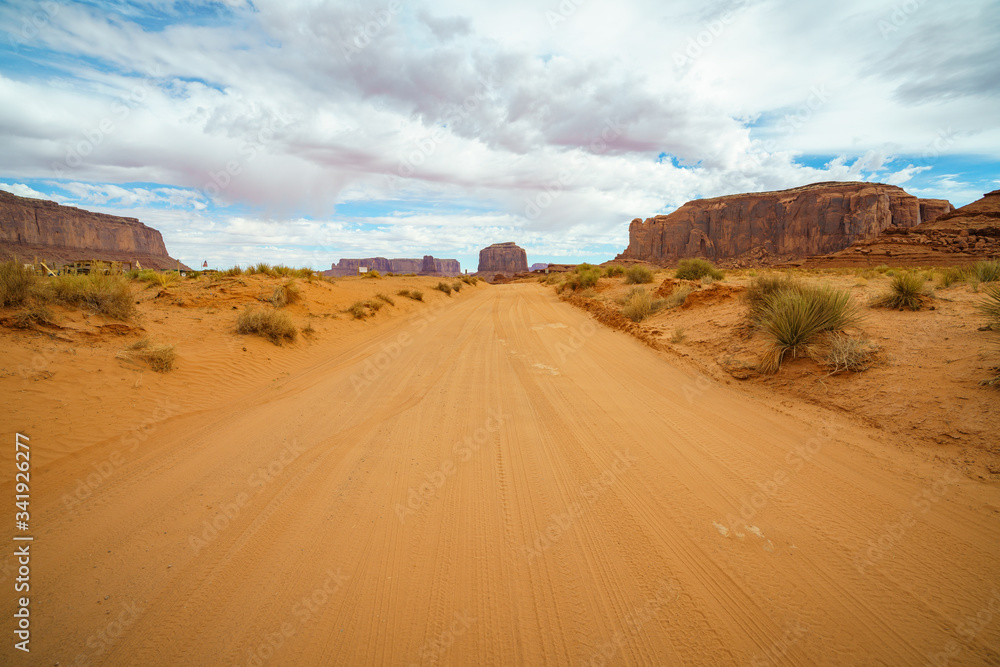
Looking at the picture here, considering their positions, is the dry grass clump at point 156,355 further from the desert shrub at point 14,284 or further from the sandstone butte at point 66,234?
the sandstone butte at point 66,234

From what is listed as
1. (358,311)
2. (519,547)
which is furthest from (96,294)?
(519,547)

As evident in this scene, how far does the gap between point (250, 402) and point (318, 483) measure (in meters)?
3.32

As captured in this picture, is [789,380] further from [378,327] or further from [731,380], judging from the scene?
[378,327]

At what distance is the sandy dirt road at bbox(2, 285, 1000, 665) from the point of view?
2.19m

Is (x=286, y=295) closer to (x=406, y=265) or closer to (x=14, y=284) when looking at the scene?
(x=14, y=284)

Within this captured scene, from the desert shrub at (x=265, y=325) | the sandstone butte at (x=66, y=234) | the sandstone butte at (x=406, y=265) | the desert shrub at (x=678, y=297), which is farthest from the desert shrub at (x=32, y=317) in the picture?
the sandstone butte at (x=406, y=265)

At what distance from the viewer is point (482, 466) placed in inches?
159

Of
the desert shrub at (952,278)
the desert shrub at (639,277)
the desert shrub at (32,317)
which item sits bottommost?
the desert shrub at (32,317)

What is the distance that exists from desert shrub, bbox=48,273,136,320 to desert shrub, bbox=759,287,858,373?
12.0 metres

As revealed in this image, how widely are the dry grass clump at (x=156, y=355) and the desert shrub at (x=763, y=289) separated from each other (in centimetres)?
1095

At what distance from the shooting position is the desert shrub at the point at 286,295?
40.3 feet

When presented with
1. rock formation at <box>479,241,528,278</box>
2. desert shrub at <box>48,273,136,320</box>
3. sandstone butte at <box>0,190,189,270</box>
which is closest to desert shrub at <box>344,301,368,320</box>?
desert shrub at <box>48,273,136,320</box>

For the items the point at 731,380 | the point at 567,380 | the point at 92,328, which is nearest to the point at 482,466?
the point at 567,380

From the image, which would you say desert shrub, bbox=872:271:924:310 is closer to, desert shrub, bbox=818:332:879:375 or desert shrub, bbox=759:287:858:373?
desert shrub, bbox=759:287:858:373
